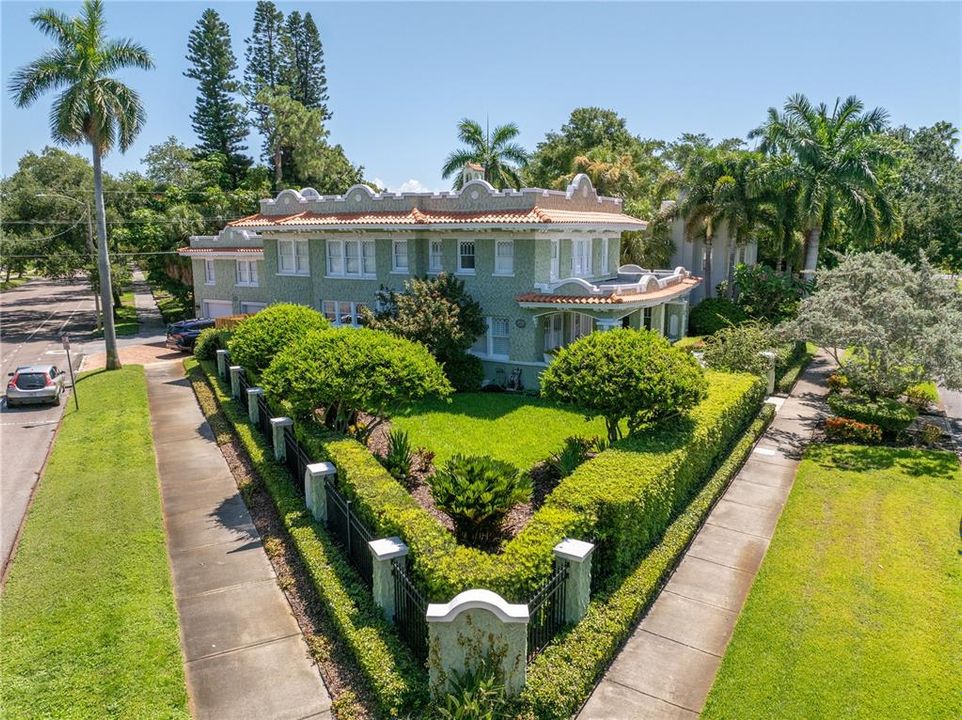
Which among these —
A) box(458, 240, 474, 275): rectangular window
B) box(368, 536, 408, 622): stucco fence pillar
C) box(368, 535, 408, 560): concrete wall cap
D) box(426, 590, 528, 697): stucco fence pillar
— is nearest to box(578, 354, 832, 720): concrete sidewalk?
Result: box(426, 590, 528, 697): stucco fence pillar

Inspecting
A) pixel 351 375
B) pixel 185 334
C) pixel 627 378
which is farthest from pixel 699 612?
pixel 185 334

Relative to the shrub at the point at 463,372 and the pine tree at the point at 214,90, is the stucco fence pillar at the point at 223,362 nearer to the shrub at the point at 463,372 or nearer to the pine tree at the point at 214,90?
the shrub at the point at 463,372

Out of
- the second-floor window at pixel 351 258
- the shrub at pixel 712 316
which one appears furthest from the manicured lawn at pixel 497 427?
the shrub at pixel 712 316

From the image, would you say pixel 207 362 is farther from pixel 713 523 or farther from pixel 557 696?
pixel 557 696

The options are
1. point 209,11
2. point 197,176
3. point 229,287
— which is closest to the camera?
point 229,287

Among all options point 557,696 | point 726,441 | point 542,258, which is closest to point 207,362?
point 542,258

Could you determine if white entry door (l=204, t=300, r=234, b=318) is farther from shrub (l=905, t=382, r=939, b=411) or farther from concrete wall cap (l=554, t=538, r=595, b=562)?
shrub (l=905, t=382, r=939, b=411)
